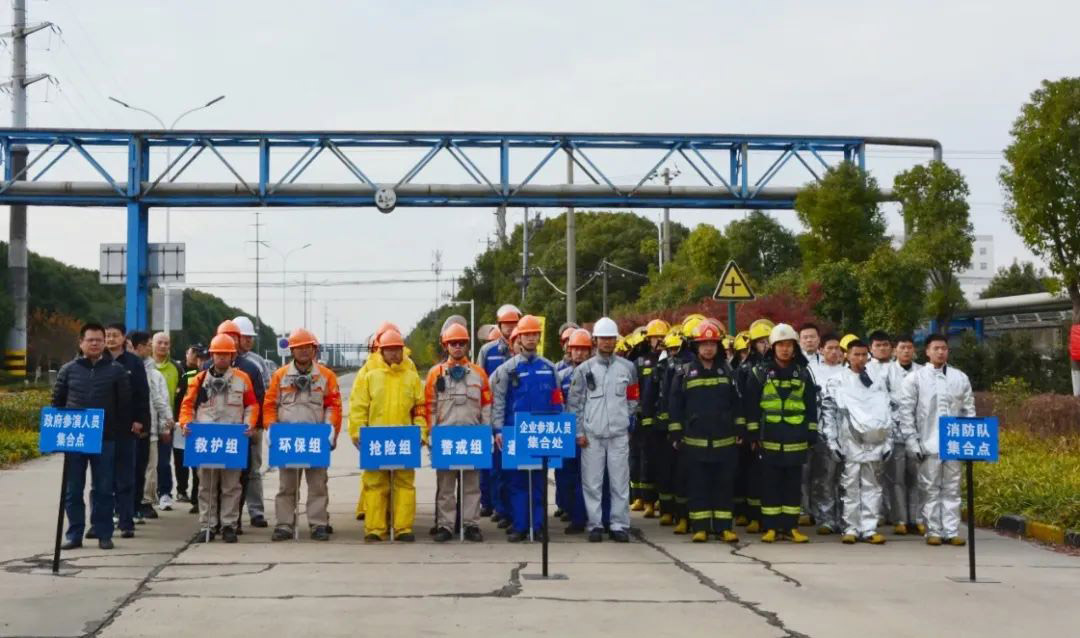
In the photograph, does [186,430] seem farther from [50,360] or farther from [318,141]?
[50,360]

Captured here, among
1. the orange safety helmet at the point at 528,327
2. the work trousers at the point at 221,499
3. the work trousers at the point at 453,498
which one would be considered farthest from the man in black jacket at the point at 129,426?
the orange safety helmet at the point at 528,327

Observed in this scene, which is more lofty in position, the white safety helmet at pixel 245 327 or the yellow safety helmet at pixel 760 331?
the white safety helmet at pixel 245 327

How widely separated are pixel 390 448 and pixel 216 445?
5.28ft

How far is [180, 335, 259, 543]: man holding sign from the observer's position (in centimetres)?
1219

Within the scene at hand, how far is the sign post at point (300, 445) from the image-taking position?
12.0 m

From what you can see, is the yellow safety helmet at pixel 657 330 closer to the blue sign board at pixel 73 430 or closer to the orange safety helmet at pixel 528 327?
the orange safety helmet at pixel 528 327

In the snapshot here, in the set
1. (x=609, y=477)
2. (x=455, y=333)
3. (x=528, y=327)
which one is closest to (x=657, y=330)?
(x=528, y=327)

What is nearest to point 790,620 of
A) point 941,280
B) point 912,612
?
point 912,612

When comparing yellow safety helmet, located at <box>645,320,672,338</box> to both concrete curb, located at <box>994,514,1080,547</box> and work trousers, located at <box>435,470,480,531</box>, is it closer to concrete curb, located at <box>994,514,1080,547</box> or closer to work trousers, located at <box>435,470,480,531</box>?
work trousers, located at <box>435,470,480,531</box>

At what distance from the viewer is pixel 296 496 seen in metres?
12.2

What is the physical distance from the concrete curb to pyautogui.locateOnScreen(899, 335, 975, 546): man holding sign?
0.70 meters

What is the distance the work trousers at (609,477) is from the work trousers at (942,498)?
2850mm

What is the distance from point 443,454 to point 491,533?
1342mm

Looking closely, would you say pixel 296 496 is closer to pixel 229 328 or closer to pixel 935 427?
pixel 229 328
